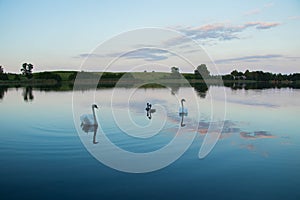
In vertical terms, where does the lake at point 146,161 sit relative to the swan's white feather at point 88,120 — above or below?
below

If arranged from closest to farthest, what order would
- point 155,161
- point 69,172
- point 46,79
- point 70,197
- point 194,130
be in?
1. point 70,197
2. point 69,172
3. point 155,161
4. point 194,130
5. point 46,79

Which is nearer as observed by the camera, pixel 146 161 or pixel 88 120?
pixel 146 161

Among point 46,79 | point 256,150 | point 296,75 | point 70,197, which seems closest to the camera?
point 70,197

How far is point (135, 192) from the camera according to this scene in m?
7.83

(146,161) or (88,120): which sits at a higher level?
(88,120)

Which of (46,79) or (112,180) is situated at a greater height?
(46,79)

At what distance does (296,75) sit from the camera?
133 metres

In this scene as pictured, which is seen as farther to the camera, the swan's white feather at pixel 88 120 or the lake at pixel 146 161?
the swan's white feather at pixel 88 120

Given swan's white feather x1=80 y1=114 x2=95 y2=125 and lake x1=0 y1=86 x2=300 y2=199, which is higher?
swan's white feather x1=80 y1=114 x2=95 y2=125

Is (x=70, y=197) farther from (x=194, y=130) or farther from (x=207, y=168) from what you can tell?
(x=194, y=130)

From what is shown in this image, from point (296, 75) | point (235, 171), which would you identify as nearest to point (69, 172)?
point (235, 171)

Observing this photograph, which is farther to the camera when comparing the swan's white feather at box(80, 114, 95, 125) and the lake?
the swan's white feather at box(80, 114, 95, 125)

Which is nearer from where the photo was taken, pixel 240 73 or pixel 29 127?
pixel 29 127

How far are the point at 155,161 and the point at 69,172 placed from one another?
3172 millimetres
